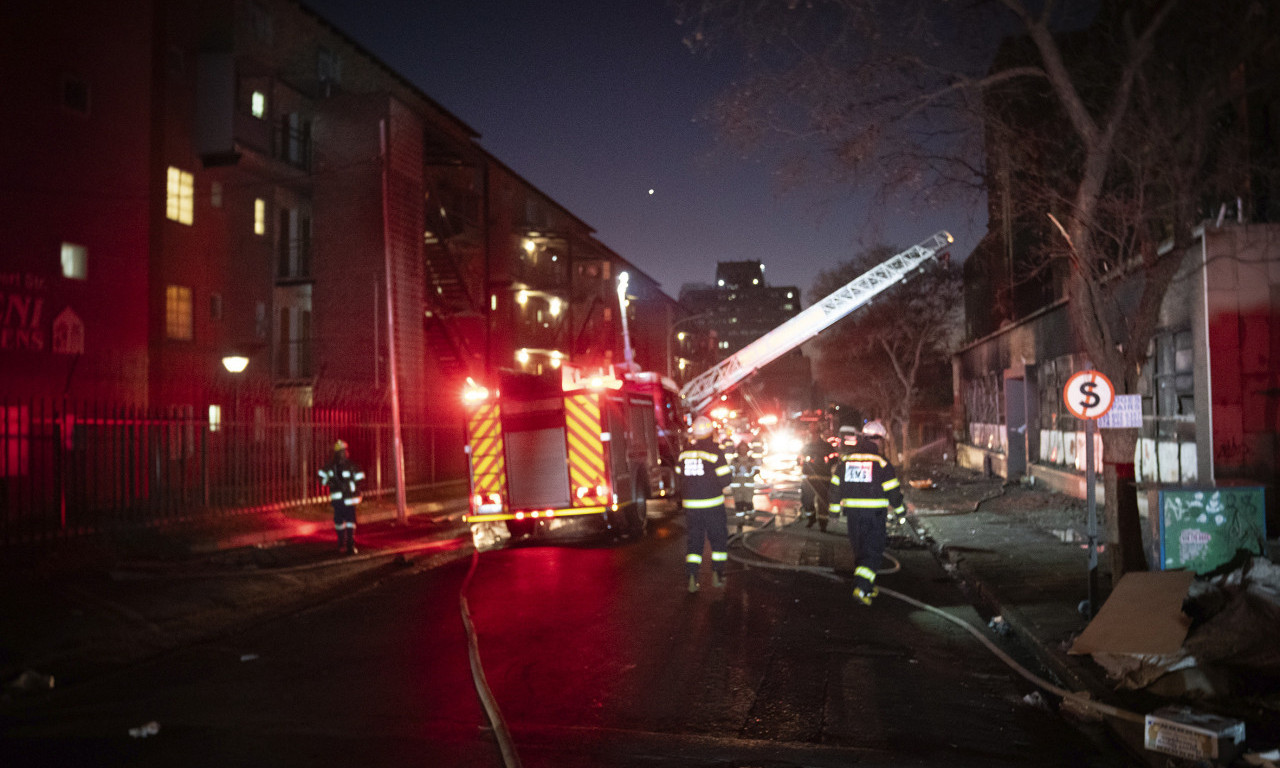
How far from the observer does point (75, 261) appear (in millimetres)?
19531

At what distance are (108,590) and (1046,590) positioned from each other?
413 inches

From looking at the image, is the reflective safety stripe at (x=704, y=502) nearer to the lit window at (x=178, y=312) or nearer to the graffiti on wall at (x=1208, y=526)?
the graffiti on wall at (x=1208, y=526)

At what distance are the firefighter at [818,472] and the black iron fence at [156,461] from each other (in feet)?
30.1

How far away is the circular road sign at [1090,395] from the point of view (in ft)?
27.2

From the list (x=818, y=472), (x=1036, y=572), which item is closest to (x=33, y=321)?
(x=818, y=472)

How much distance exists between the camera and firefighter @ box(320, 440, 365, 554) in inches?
512

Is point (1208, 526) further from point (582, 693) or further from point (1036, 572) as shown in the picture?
point (582, 693)

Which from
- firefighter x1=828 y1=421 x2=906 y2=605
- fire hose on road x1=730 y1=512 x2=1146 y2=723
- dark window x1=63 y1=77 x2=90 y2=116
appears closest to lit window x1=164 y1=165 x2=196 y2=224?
dark window x1=63 y1=77 x2=90 y2=116

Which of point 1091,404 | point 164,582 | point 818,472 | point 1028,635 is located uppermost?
point 1091,404

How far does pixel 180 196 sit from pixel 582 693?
21.3 meters

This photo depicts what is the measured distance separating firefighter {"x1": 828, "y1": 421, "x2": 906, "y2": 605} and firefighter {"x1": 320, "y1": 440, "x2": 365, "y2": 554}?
7091 millimetres

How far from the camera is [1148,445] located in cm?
Result: 1614

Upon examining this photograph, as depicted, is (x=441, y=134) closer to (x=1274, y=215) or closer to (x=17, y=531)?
(x=17, y=531)

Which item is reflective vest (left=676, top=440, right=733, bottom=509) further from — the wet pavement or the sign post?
the sign post
